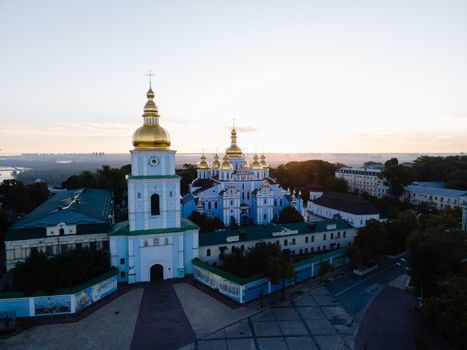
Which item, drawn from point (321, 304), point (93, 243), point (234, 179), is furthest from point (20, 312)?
point (234, 179)

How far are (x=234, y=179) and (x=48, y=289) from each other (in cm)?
3087

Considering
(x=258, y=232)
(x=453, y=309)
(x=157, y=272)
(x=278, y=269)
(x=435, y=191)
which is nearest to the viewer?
(x=453, y=309)

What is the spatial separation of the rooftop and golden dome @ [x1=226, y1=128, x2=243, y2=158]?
51.0 feet

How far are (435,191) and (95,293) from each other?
5947 centimetres

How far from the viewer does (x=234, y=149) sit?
56.8 meters

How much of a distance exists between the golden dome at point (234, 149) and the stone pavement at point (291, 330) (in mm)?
34562

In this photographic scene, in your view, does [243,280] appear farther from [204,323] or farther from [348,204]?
[348,204]

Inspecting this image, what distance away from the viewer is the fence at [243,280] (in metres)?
24.2

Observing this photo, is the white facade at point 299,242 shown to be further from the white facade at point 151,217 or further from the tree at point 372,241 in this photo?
the tree at point 372,241

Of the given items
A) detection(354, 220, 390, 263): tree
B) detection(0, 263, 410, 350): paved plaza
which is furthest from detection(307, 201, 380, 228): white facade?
detection(0, 263, 410, 350): paved plaza

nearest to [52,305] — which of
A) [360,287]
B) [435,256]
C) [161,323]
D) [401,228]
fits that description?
[161,323]

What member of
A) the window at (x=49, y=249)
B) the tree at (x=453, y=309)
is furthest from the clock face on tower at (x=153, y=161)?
the tree at (x=453, y=309)

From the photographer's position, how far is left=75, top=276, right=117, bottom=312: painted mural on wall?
23.0 metres

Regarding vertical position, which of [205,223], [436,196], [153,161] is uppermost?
[153,161]
